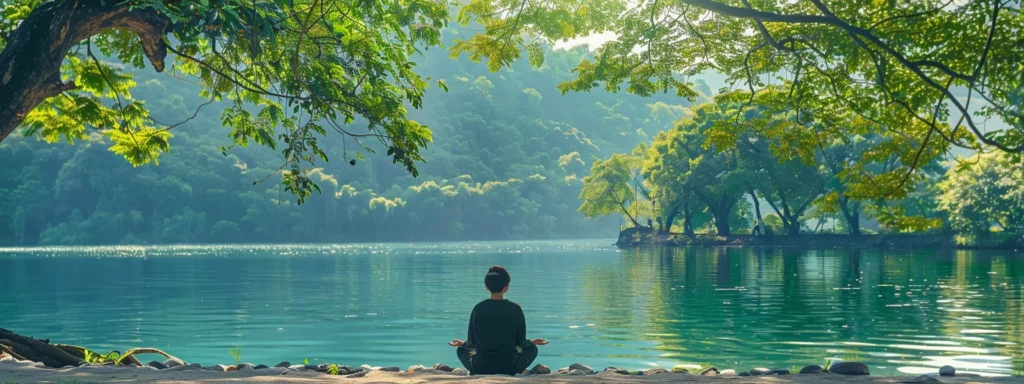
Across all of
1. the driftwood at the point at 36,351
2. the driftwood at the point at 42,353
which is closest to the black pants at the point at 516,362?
the driftwood at the point at 42,353

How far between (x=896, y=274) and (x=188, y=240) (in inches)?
4627

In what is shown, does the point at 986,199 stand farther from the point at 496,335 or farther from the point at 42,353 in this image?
the point at 42,353

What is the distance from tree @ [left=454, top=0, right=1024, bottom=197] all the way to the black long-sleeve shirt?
616 centimetres

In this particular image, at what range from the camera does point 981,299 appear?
95.7 ft

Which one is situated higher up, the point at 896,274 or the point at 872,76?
the point at 872,76

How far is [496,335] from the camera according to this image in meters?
10.5

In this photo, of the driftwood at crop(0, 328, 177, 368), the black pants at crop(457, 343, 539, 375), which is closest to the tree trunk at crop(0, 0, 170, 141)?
the driftwood at crop(0, 328, 177, 368)

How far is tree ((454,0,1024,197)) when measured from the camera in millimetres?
14938

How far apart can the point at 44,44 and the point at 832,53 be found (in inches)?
460

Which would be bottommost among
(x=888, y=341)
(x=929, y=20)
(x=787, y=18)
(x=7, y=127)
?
(x=888, y=341)

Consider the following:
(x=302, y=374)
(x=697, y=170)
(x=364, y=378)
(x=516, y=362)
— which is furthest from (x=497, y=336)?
(x=697, y=170)

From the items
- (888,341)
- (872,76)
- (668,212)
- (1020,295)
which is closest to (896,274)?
(1020,295)

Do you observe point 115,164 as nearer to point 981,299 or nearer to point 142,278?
point 142,278

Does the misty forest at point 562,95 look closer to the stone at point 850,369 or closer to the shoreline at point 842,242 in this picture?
the stone at point 850,369
